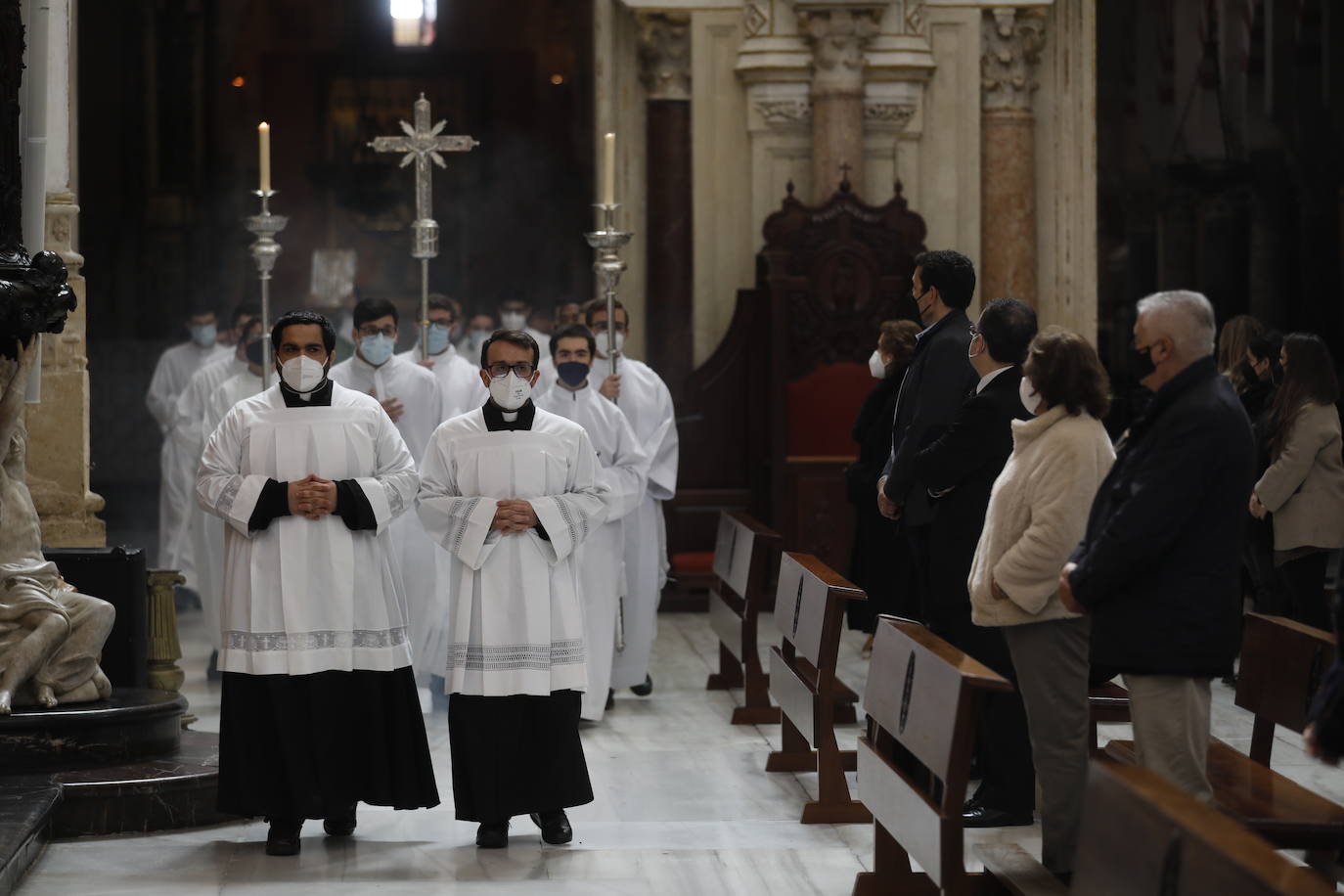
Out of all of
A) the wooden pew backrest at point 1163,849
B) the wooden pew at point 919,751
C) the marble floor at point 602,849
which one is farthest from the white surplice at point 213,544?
the wooden pew backrest at point 1163,849

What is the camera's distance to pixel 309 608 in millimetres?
5645

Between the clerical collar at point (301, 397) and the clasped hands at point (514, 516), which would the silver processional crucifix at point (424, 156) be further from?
the clasped hands at point (514, 516)

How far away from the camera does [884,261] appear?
11297mm

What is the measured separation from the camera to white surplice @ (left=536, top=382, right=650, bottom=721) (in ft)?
25.3

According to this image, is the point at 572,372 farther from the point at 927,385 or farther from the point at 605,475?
the point at 927,385

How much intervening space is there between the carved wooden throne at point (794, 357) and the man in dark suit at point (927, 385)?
4.63 m

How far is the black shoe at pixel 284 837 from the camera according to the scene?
5.63 m

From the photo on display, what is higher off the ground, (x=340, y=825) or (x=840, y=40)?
(x=840, y=40)

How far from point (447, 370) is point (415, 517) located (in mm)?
943

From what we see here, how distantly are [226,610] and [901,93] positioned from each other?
288 inches

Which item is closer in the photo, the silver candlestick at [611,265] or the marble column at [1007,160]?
the silver candlestick at [611,265]

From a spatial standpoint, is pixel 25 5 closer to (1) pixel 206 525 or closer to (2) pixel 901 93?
(1) pixel 206 525

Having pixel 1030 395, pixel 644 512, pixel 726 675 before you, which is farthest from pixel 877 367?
pixel 1030 395

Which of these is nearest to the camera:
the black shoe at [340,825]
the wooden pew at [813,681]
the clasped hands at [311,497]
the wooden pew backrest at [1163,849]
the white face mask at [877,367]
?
the wooden pew backrest at [1163,849]
